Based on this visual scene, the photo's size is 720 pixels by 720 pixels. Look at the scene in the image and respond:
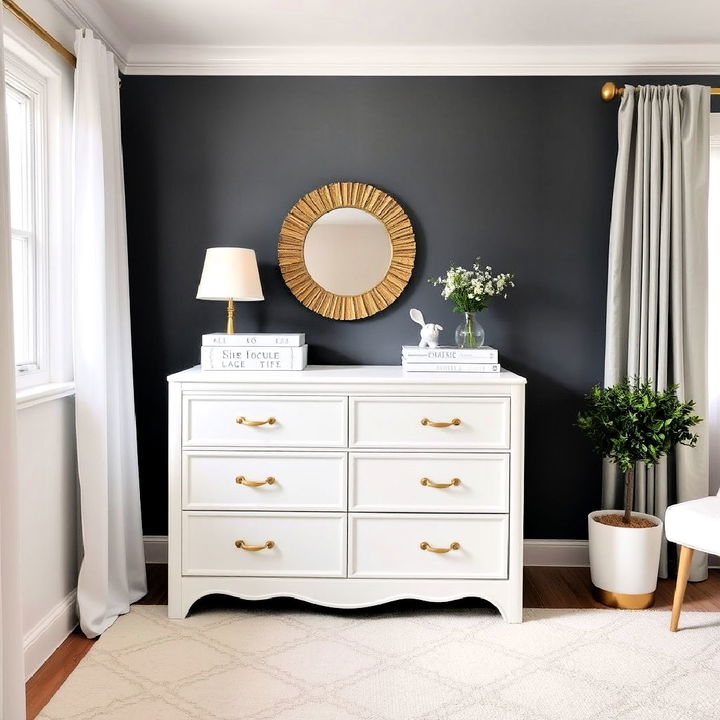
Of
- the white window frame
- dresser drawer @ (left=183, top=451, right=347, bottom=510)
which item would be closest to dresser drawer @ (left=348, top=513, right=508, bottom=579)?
dresser drawer @ (left=183, top=451, right=347, bottom=510)

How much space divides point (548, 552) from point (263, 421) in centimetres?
157

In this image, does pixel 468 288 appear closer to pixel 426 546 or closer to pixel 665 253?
pixel 665 253

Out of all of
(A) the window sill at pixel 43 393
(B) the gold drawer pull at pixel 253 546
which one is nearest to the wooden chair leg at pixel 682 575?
(B) the gold drawer pull at pixel 253 546

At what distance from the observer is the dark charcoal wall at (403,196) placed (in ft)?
10.9

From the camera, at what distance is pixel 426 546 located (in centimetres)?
280

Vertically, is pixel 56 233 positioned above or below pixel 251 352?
above

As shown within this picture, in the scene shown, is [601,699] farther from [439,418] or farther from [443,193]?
[443,193]

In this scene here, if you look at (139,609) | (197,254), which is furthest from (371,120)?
(139,609)

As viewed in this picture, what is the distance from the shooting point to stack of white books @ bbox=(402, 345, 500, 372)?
2.94 m

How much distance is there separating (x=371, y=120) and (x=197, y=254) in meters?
1.02

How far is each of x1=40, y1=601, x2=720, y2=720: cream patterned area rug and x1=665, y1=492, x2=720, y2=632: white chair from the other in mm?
201

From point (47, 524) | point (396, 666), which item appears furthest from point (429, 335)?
point (47, 524)

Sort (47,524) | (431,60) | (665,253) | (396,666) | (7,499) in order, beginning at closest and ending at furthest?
(7,499) < (396,666) < (47,524) < (665,253) < (431,60)

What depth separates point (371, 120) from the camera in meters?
3.34
